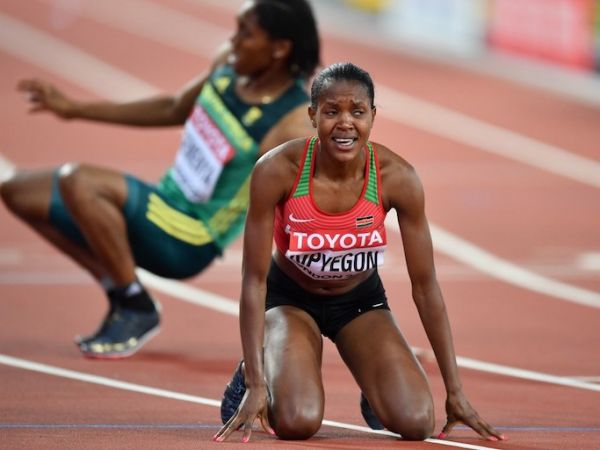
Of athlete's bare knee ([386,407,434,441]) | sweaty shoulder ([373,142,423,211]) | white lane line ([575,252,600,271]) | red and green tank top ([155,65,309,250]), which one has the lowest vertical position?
athlete's bare knee ([386,407,434,441])

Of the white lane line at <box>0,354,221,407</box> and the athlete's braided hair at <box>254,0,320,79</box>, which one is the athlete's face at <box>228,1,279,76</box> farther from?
the white lane line at <box>0,354,221,407</box>

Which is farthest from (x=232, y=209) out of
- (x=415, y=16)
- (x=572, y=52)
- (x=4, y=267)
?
(x=415, y=16)

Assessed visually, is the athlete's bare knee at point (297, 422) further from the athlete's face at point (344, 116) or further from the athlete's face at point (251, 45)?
the athlete's face at point (251, 45)

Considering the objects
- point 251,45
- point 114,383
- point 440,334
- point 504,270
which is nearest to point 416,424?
point 440,334

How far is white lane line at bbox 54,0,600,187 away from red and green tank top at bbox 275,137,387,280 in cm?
732

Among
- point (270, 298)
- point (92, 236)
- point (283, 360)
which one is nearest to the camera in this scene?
point (283, 360)

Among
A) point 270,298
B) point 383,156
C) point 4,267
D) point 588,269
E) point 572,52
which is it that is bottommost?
point 270,298

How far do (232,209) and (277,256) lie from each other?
4.54 ft

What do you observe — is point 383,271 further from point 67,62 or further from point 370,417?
point 67,62

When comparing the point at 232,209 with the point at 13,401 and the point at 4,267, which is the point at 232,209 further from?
the point at 4,267

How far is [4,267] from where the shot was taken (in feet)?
28.9

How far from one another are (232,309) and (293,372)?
2973mm

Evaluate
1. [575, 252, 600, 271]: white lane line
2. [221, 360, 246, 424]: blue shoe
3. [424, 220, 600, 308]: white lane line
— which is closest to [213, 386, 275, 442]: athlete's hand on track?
[221, 360, 246, 424]: blue shoe

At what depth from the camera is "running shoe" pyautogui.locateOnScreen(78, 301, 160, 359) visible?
6.40 m
